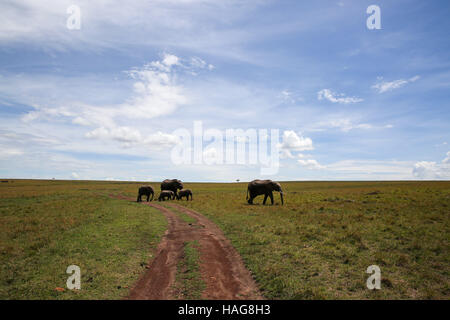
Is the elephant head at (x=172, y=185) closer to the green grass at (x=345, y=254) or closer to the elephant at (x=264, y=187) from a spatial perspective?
the elephant at (x=264, y=187)

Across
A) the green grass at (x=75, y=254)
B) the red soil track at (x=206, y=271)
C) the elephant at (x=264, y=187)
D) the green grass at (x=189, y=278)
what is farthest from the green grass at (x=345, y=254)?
the elephant at (x=264, y=187)

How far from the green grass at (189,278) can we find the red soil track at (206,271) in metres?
0.18

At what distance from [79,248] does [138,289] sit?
6.57m

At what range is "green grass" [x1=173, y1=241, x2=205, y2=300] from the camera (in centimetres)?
828

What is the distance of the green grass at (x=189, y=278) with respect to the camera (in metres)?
8.28

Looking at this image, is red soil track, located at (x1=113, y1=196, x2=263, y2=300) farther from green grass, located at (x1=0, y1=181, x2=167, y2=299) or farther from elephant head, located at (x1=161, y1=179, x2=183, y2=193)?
elephant head, located at (x1=161, y1=179, x2=183, y2=193)

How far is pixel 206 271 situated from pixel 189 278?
864 millimetres

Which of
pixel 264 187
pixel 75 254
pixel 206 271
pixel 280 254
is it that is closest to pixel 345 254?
pixel 280 254

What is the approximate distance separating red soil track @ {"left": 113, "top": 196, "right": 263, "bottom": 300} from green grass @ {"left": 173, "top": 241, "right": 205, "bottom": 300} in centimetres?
18

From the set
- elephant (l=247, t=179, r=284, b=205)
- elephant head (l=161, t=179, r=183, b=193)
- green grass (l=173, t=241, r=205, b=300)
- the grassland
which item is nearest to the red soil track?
green grass (l=173, t=241, r=205, b=300)

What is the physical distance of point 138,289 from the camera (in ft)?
28.3

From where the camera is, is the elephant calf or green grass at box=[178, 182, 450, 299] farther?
the elephant calf

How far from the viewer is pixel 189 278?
9.48 meters
